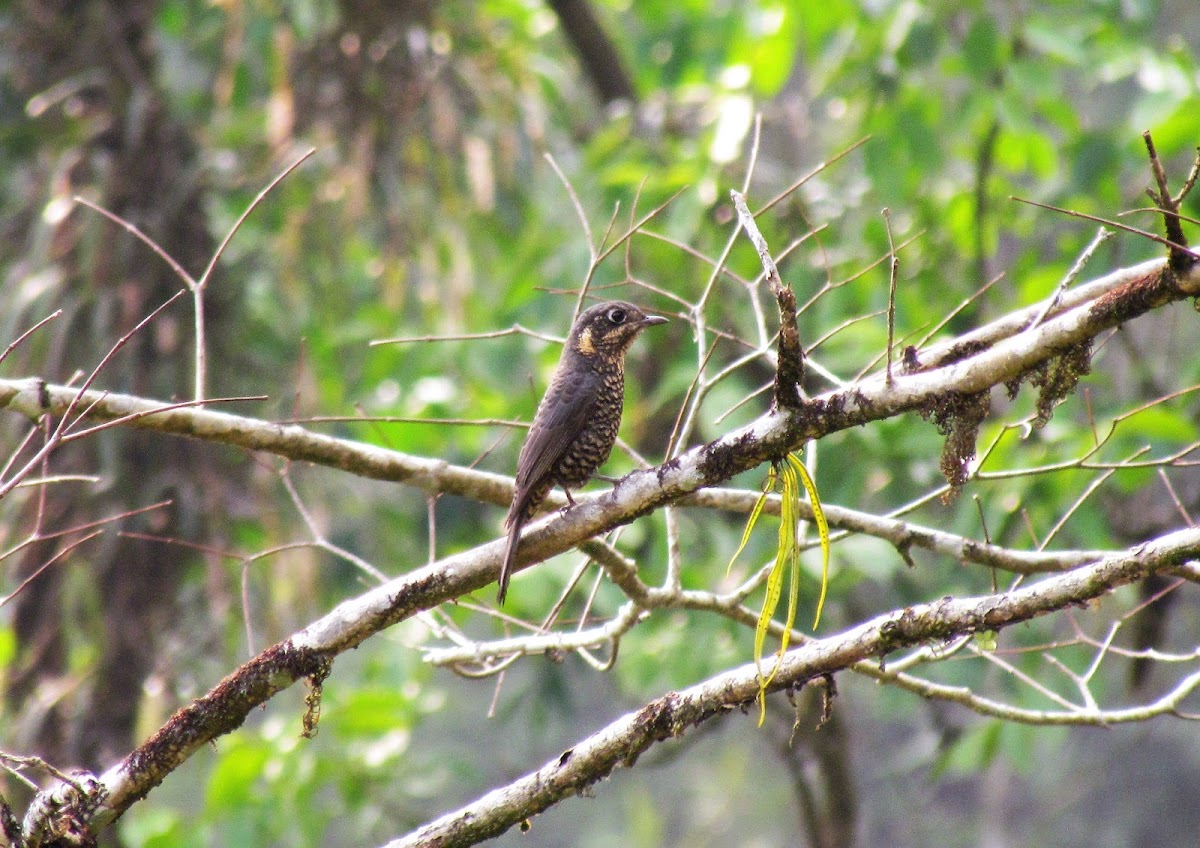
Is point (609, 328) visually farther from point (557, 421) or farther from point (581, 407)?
point (557, 421)

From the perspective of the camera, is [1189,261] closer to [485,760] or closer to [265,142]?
[265,142]

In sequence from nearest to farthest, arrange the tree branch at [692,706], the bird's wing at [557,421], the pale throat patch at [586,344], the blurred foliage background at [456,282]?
the tree branch at [692,706], the bird's wing at [557,421], the pale throat patch at [586,344], the blurred foliage background at [456,282]

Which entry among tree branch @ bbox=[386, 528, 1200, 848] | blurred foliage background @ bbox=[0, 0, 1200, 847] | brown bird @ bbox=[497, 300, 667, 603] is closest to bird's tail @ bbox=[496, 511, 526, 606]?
tree branch @ bbox=[386, 528, 1200, 848]

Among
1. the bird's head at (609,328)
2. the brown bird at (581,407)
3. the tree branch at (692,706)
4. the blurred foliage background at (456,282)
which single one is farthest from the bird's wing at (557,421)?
the tree branch at (692,706)

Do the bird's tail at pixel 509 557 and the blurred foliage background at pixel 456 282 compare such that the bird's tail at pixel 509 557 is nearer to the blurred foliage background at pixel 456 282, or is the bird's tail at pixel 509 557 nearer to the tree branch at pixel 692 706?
the tree branch at pixel 692 706

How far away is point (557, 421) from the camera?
12.8 feet

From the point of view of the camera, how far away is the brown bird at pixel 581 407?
3.78 meters

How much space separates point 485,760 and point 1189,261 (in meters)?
14.5

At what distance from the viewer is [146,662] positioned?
5.92 meters

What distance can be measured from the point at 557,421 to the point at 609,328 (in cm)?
49

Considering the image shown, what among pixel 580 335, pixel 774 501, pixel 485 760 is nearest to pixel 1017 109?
pixel 580 335

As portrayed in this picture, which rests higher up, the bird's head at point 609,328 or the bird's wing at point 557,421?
Answer: the bird's head at point 609,328

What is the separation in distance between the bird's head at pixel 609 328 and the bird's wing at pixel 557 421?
5.1 inches

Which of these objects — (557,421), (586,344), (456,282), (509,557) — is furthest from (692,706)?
(456,282)
